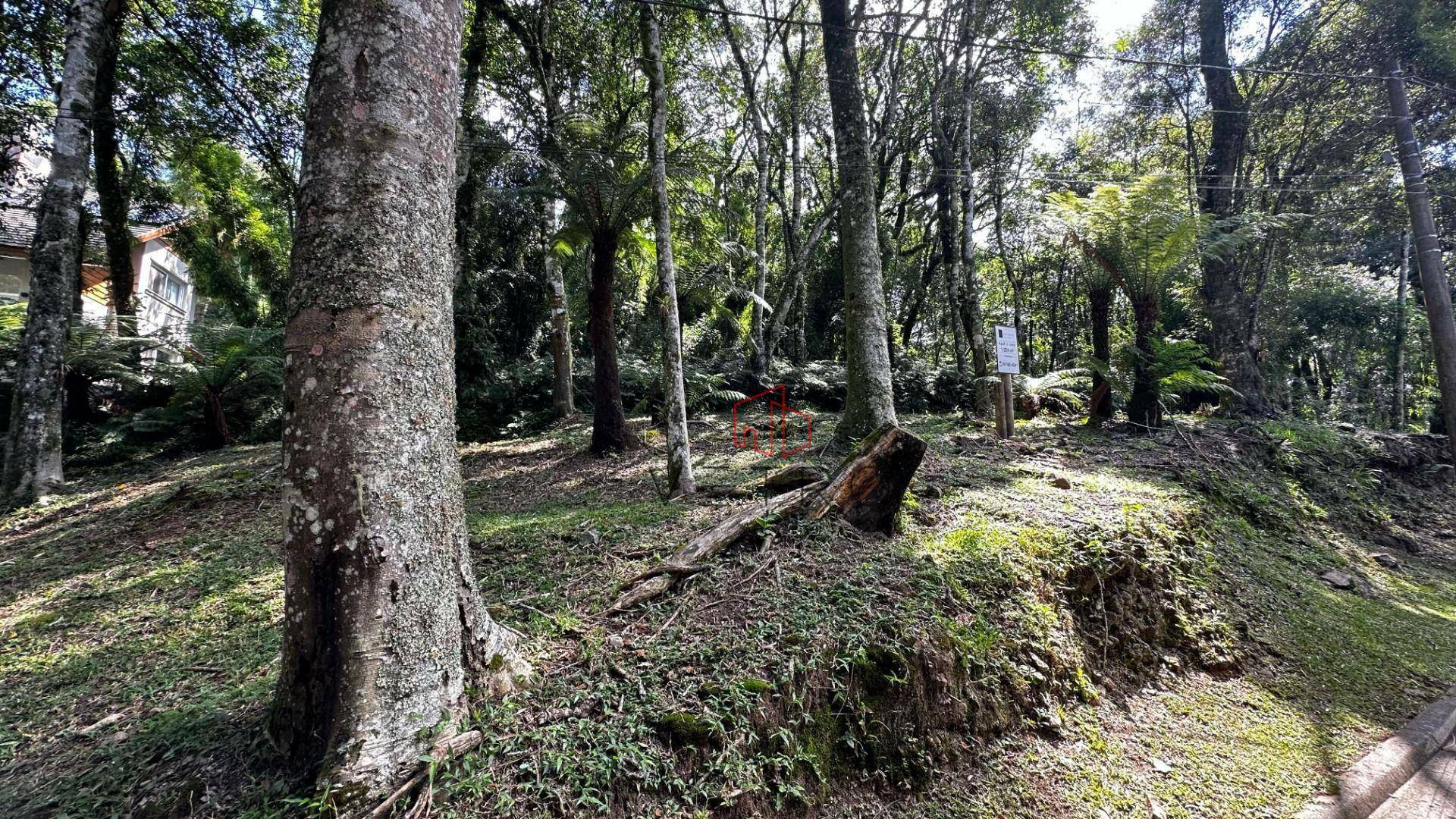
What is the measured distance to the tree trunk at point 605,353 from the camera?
748 centimetres

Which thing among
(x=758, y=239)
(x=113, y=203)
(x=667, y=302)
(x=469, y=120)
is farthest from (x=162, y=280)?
(x=667, y=302)

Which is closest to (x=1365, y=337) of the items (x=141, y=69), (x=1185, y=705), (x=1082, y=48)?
(x=1082, y=48)

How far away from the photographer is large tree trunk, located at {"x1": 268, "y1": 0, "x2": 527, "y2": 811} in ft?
5.90

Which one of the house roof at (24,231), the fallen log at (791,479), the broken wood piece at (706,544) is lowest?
the broken wood piece at (706,544)

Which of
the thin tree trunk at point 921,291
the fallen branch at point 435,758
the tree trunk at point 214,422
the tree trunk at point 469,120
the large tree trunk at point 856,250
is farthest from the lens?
the thin tree trunk at point 921,291

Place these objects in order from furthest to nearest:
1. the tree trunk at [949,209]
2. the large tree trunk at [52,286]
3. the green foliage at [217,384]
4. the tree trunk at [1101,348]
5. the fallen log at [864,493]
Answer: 1. the tree trunk at [949,209]
2. the tree trunk at [1101,348]
3. the green foliage at [217,384]
4. the large tree trunk at [52,286]
5. the fallen log at [864,493]

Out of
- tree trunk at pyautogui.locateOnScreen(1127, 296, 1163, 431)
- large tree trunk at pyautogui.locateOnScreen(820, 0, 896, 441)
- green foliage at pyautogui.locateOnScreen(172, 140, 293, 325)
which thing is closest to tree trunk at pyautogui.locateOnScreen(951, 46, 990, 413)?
tree trunk at pyautogui.locateOnScreen(1127, 296, 1163, 431)

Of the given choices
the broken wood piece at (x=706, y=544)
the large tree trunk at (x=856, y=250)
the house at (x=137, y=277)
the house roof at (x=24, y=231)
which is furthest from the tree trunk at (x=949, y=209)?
the house roof at (x=24, y=231)

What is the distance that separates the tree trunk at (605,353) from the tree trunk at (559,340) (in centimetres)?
279

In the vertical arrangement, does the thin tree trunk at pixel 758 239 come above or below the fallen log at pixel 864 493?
above

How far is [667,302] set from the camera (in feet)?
18.0

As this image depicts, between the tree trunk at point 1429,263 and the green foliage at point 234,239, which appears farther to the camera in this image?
the green foliage at point 234,239

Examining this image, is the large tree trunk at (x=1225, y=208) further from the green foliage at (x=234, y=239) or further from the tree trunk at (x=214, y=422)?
the green foliage at (x=234, y=239)

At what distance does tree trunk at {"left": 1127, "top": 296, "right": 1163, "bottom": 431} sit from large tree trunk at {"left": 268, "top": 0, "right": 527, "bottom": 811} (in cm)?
955
